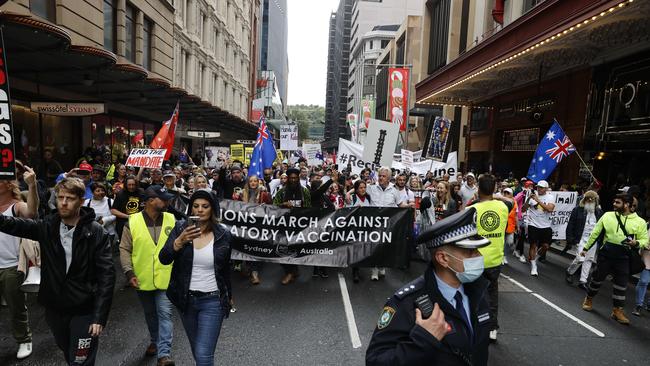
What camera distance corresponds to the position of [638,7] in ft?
27.9

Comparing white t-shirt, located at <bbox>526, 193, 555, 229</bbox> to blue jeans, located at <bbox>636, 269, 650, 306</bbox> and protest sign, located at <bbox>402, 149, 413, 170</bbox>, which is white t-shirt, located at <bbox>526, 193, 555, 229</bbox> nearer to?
blue jeans, located at <bbox>636, 269, 650, 306</bbox>

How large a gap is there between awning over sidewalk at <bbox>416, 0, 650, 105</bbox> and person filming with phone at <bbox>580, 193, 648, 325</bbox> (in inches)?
184

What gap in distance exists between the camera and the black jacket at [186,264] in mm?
3215

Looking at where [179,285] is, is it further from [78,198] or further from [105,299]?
[78,198]

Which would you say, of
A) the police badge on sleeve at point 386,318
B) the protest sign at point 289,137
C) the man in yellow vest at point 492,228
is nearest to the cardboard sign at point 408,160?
the protest sign at point 289,137

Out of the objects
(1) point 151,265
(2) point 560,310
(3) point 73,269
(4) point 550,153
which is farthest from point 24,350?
(4) point 550,153

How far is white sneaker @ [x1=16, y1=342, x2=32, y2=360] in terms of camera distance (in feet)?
13.5

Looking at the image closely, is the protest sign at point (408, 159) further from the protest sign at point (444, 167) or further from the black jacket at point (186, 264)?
the black jacket at point (186, 264)

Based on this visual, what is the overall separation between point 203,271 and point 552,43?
39.0 ft

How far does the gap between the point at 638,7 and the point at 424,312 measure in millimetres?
10121

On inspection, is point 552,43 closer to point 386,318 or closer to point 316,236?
point 316,236

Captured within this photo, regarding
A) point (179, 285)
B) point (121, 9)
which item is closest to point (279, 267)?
point (179, 285)

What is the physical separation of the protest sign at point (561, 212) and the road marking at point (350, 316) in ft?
19.1

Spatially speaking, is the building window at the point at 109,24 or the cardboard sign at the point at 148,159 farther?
the building window at the point at 109,24
